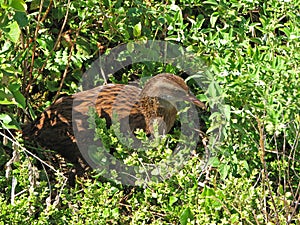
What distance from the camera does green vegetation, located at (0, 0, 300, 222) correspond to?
3.76 metres

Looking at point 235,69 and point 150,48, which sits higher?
point 235,69

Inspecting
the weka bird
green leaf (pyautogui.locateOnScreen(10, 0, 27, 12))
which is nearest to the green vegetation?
green leaf (pyautogui.locateOnScreen(10, 0, 27, 12))

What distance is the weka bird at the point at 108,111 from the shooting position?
4.71 m

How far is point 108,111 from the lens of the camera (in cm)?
473

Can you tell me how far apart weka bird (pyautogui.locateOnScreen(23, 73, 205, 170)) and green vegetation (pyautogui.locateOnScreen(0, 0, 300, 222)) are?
185 millimetres

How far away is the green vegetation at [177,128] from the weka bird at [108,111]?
185 millimetres

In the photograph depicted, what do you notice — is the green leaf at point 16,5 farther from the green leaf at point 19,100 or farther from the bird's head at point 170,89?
the bird's head at point 170,89

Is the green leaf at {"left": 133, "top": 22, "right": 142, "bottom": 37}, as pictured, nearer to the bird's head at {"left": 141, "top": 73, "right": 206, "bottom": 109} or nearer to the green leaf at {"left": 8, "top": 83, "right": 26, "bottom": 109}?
the bird's head at {"left": 141, "top": 73, "right": 206, "bottom": 109}

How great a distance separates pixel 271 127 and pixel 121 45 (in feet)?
5.95

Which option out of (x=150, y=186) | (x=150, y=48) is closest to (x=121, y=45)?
(x=150, y=48)

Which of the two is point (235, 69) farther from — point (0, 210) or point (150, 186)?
point (0, 210)

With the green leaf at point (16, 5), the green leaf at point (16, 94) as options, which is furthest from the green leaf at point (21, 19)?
the green leaf at point (16, 5)

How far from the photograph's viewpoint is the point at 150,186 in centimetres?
414

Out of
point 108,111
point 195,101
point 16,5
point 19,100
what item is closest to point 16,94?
point 19,100
